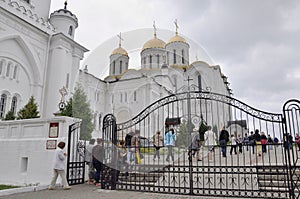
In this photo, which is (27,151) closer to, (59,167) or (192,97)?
(59,167)

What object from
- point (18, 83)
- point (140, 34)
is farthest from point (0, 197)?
point (18, 83)

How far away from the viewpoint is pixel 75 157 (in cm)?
834

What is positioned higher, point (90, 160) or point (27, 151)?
point (27, 151)

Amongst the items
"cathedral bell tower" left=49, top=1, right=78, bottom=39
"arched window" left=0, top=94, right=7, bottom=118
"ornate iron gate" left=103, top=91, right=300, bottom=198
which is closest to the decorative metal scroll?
"ornate iron gate" left=103, top=91, right=300, bottom=198

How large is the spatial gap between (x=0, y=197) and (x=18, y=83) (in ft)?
52.6

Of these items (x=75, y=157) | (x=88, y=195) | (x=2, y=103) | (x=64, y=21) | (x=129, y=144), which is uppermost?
(x=64, y=21)

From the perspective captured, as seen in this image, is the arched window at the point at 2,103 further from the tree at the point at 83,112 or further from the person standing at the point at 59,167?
the person standing at the point at 59,167

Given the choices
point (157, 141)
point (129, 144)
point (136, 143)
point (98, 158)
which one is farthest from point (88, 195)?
point (157, 141)

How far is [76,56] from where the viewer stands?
24750 millimetres

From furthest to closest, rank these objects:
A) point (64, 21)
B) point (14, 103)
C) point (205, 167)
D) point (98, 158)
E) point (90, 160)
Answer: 1. point (64, 21)
2. point (14, 103)
3. point (90, 160)
4. point (98, 158)
5. point (205, 167)

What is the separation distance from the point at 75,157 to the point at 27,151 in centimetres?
163

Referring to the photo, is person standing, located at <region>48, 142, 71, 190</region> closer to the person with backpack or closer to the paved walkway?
the paved walkway

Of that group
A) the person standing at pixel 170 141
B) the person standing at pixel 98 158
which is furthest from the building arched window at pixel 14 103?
the person standing at pixel 170 141

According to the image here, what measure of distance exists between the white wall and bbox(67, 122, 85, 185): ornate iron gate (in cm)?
27
